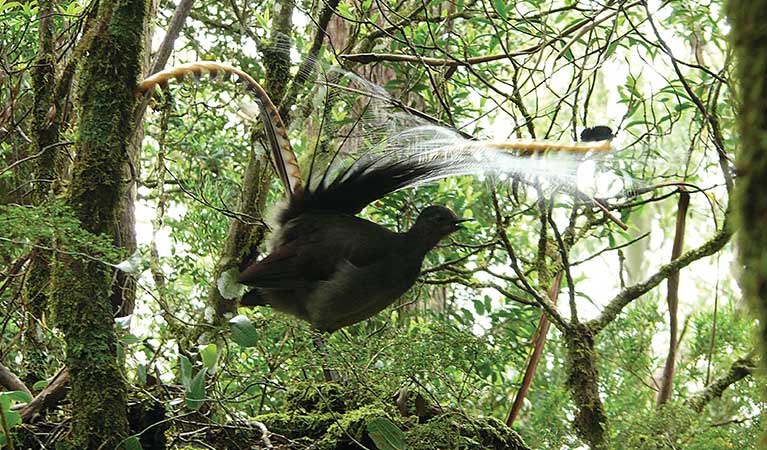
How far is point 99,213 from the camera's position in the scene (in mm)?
1182

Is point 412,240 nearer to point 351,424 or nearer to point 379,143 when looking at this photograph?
point 379,143

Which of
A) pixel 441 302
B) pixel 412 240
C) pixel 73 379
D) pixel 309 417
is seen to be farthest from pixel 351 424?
pixel 441 302

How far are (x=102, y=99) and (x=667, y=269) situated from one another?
1.15 metres

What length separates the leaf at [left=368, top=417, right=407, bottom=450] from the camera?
4.16 feet

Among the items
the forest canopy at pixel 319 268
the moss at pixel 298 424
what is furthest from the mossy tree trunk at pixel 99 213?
the moss at pixel 298 424

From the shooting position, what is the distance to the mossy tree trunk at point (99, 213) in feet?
3.70

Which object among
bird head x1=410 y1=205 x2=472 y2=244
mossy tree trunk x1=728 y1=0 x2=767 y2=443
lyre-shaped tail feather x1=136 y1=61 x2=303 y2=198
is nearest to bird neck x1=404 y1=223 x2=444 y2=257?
bird head x1=410 y1=205 x2=472 y2=244

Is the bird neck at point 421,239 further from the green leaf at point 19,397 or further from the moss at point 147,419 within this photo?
the green leaf at point 19,397

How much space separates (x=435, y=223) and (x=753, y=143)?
3.52ft

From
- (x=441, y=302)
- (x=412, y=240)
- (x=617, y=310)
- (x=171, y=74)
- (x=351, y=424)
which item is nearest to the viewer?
A: (x=171, y=74)

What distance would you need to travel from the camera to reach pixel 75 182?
119 cm

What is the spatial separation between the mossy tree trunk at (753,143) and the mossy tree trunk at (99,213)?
845 mm

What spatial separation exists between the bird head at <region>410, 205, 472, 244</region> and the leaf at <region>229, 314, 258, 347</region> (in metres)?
0.41

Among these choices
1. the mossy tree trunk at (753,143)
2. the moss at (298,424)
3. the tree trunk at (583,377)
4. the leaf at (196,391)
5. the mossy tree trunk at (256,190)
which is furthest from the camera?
the mossy tree trunk at (256,190)
